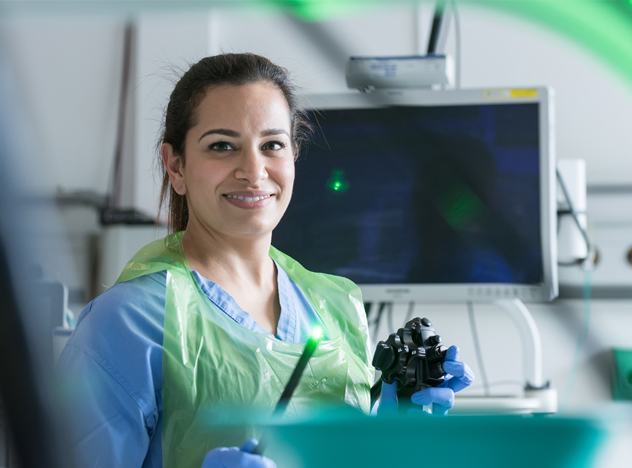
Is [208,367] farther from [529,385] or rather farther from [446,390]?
[529,385]

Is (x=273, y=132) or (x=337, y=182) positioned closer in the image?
(x=273, y=132)

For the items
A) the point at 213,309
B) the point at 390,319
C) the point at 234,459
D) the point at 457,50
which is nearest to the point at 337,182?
the point at 390,319

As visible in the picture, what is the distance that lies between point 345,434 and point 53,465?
0.29ft

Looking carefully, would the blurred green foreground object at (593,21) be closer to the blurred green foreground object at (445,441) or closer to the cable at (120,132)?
the blurred green foreground object at (445,441)

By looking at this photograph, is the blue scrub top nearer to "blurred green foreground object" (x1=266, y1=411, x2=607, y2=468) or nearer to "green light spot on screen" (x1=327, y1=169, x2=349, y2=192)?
"blurred green foreground object" (x1=266, y1=411, x2=607, y2=468)

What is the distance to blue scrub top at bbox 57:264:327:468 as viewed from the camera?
1.95 ft

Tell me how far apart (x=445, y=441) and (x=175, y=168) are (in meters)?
0.72

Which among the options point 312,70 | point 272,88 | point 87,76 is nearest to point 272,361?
point 272,88

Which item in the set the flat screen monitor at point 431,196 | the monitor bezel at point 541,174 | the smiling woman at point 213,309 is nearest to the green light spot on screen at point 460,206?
the flat screen monitor at point 431,196

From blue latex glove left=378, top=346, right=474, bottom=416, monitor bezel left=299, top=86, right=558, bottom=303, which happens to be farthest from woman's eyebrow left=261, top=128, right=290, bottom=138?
monitor bezel left=299, top=86, right=558, bottom=303

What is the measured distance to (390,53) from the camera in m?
1.66

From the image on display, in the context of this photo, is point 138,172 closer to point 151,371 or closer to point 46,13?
point 151,371

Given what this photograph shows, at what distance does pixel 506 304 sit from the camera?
54.3 inches

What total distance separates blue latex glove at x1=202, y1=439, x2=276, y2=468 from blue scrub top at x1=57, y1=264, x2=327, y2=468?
149 millimetres
